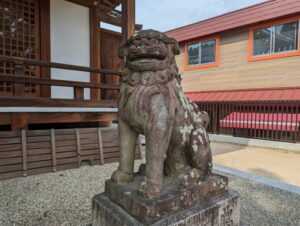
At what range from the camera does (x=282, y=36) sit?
7539mm

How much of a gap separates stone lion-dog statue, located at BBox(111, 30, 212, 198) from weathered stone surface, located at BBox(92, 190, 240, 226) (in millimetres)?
153

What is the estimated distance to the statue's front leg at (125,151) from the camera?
57.8 inches

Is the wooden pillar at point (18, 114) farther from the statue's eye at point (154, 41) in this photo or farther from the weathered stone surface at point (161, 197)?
the statue's eye at point (154, 41)

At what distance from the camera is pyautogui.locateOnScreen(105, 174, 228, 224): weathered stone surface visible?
1239 mm

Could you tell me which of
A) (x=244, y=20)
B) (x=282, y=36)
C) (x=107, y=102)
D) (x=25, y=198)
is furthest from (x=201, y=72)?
(x=25, y=198)

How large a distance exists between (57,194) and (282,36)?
27.0 ft

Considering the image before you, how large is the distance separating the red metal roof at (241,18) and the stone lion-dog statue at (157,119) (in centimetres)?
751

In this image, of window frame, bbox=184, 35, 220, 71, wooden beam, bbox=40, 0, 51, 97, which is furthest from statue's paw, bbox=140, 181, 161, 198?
window frame, bbox=184, 35, 220, 71

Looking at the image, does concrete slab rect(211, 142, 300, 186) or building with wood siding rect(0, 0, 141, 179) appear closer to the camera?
building with wood siding rect(0, 0, 141, 179)

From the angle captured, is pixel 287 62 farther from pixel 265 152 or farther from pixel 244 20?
pixel 265 152

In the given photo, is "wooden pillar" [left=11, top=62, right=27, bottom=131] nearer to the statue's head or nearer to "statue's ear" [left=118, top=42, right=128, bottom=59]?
"statue's ear" [left=118, top=42, right=128, bottom=59]

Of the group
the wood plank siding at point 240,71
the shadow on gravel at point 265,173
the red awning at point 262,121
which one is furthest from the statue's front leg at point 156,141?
the wood plank siding at point 240,71

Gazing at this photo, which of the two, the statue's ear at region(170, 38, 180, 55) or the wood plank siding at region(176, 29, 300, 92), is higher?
the wood plank siding at region(176, 29, 300, 92)

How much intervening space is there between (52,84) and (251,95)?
21.0 feet
